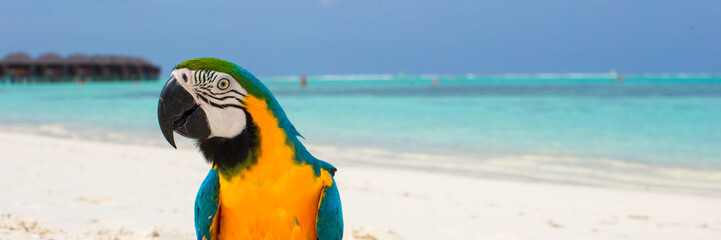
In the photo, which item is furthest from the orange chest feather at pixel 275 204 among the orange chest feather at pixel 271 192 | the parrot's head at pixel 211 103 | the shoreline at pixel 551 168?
the shoreline at pixel 551 168

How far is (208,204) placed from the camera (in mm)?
1586

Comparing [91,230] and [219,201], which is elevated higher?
[219,201]

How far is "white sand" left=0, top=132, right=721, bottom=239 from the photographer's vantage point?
372 cm

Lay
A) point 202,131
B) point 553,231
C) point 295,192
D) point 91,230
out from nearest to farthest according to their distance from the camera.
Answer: point 202,131, point 295,192, point 91,230, point 553,231

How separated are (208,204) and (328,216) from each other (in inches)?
13.7

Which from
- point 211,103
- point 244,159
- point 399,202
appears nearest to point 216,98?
point 211,103

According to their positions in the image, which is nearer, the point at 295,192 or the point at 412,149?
the point at 295,192

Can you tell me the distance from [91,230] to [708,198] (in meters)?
5.60

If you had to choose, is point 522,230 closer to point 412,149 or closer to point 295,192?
point 295,192

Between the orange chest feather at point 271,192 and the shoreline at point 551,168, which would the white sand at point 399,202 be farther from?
the orange chest feather at point 271,192

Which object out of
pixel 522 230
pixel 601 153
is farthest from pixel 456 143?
pixel 522 230

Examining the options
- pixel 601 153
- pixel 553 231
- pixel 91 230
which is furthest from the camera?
pixel 601 153

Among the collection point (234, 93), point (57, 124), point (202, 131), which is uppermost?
point (234, 93)

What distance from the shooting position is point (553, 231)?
421 cm
